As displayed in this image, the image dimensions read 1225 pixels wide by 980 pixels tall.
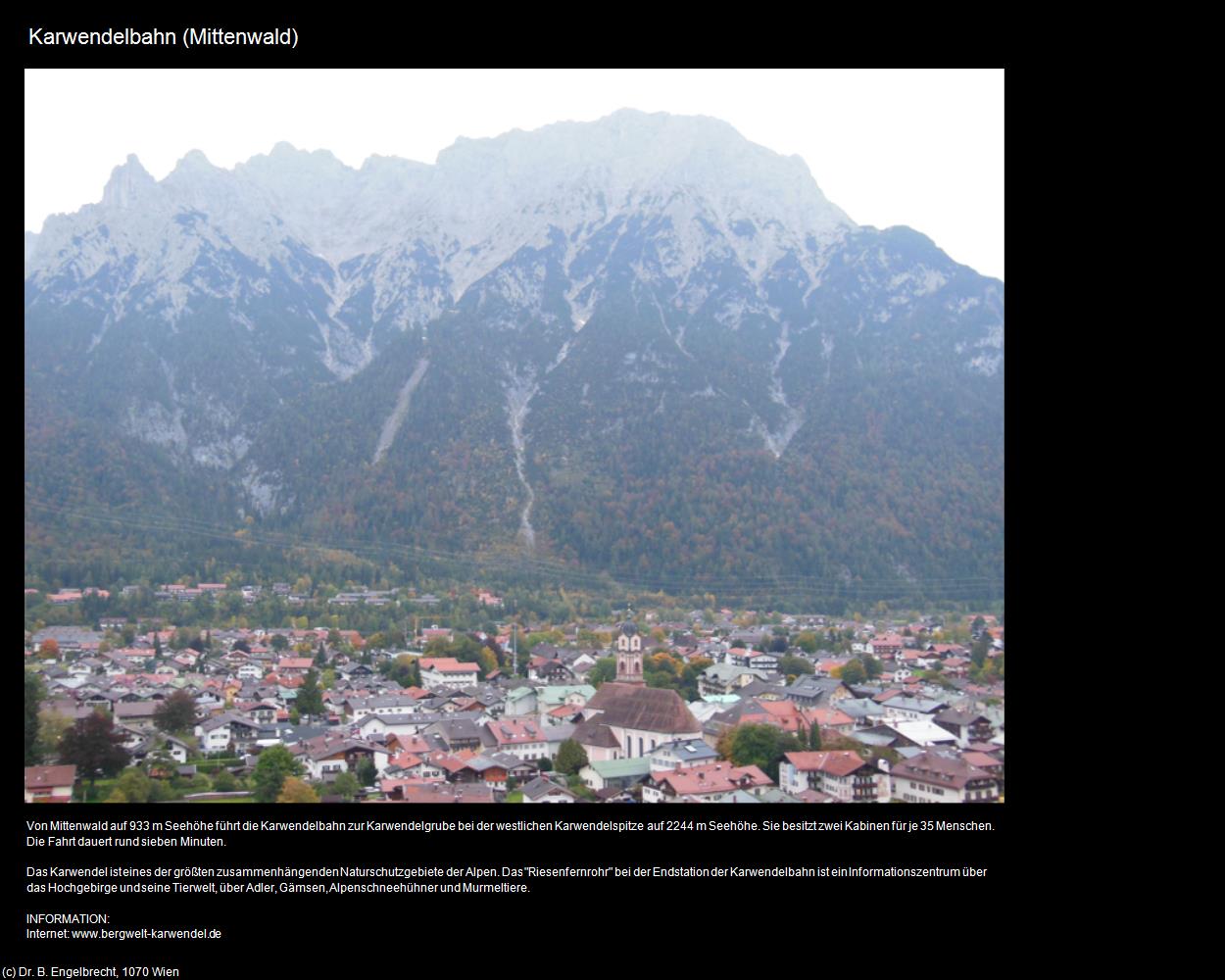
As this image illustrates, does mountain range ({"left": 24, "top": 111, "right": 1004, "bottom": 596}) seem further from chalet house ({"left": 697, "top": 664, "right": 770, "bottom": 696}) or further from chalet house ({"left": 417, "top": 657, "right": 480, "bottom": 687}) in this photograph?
chalet house ({"left": 417, "top": 657, "right": 480, "bottom": 687})

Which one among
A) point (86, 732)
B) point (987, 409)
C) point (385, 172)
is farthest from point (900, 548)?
point (385, 172)

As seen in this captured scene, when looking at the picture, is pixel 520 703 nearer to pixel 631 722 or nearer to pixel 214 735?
pixel 631 722

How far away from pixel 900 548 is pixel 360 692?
3957cm

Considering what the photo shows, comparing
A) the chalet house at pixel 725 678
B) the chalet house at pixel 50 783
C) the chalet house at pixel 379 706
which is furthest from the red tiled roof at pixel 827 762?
the chalet house at pixel 725 678

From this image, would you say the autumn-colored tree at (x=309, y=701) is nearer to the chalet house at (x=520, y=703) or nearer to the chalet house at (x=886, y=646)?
the chalet house at (x=520, y=703)

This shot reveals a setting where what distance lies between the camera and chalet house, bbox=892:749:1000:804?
16.6 m

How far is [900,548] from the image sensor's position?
60500 mm

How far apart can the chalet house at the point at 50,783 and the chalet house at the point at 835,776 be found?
37.8 ft

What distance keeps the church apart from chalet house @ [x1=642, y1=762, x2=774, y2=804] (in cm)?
354

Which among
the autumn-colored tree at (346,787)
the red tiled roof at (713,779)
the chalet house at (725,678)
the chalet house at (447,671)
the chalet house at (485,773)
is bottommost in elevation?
the chalet house at (725,678)

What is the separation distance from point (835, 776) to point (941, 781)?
184 centimetres

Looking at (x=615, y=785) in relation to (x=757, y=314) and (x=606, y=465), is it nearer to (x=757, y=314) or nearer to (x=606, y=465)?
(x=606, y=465)

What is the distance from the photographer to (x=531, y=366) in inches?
3322

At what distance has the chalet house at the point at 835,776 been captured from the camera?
17750 mm
